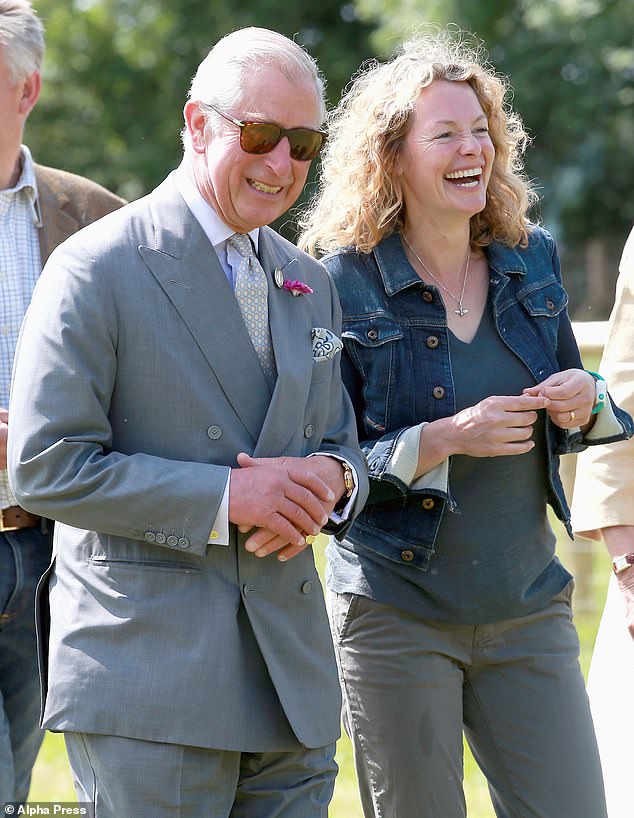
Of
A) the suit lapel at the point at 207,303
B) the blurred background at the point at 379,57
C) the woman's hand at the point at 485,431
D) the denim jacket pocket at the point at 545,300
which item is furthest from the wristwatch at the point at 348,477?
the blurred background at the point at 379,57

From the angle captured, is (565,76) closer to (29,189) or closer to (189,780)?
(29,189)

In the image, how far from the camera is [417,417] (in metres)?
3.38

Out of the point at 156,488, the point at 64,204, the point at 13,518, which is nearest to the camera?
the point at 156,488

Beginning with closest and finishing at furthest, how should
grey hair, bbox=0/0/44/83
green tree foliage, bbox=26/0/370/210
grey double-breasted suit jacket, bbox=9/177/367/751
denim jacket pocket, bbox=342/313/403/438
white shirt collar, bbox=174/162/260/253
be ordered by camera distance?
grey double-breasted suit jacket, bbox=9/177/367/751, white shirt collar, bbox=174/162/260/253, denim jacket pocket, bbox=342/313/403/438, grey hair, bbox=0/0/44/83, green tree foliage, bbox=26/0/370/210

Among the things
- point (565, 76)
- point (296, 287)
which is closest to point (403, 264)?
point (296, 287)

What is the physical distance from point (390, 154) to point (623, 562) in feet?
4.40

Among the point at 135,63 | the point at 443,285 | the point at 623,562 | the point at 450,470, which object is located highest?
the point at 135,63

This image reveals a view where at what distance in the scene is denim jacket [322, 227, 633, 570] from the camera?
3.32 m

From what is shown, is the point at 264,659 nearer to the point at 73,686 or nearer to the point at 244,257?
the point at 73,686

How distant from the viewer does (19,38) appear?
3.50 meters

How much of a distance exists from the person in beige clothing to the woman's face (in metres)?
0.52

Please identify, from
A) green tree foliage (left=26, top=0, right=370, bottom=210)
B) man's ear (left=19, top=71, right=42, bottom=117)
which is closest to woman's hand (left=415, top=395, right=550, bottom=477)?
man's ear (left=19, top=71, right=42, bottom=117)

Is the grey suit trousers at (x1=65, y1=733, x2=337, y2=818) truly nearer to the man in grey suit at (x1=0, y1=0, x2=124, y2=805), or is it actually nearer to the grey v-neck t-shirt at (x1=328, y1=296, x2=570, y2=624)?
the grey v-neck t-shirt at (x1=328, y1=296, x2=570, y2=624)

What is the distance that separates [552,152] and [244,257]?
62.3 feet
